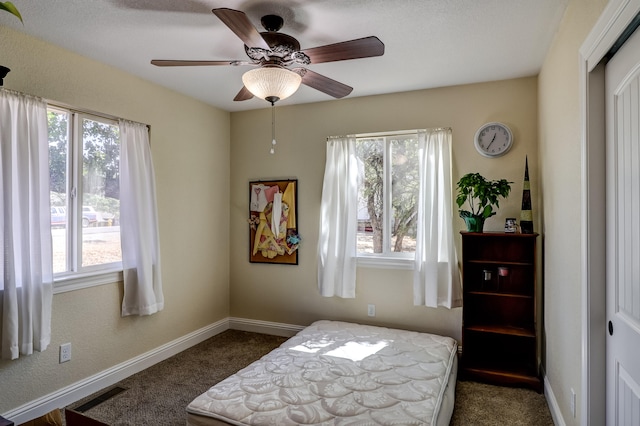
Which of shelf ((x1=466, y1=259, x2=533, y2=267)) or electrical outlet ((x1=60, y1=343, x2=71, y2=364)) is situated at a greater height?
shelf ((x1=466, y1=259, x2=533, y2=267))

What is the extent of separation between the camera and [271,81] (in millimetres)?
2088

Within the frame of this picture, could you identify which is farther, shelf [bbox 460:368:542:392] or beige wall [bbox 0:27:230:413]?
shelf [bbox 460:368:542:392]

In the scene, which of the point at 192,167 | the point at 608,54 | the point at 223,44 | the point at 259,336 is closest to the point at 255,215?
the point at 192,167

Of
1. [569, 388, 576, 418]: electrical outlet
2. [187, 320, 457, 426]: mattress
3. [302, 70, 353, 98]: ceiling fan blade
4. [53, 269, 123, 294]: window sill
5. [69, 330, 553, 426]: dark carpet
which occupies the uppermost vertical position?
[302, 70, 353, 98]: ceiling fan blade

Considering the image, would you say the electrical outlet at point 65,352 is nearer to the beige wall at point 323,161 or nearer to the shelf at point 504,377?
the beige wall at point 323,161

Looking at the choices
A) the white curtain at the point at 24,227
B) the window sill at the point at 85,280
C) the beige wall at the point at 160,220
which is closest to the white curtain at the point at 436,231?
the beige wall at the point at 160,220

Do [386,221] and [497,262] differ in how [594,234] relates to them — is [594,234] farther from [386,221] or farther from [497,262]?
[386,221]

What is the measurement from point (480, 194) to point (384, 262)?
1.14 m

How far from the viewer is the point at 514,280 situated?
10.5 feet

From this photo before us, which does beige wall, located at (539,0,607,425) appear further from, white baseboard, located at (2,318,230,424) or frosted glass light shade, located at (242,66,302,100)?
white baseboard, located at (2,318,230,424)

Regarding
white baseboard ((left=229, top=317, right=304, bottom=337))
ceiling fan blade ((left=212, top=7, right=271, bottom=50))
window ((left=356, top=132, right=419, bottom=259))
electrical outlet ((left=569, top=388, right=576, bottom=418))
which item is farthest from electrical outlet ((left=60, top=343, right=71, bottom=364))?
electrical outlet ((left=569, top=388, right=576, bottom=418))

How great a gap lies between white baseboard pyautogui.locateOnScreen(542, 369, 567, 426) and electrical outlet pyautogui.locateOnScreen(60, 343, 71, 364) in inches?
130

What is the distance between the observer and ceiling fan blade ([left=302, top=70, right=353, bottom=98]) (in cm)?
237

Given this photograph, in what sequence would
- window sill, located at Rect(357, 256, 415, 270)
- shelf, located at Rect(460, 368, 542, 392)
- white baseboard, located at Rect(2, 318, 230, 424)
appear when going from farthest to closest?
window sill, located at Rect(357, 256, 415, 270) < shelf, located at Rect(460, 368, 542, 392) < white baseboard, located at Rect(2, 318, 230, 424)
